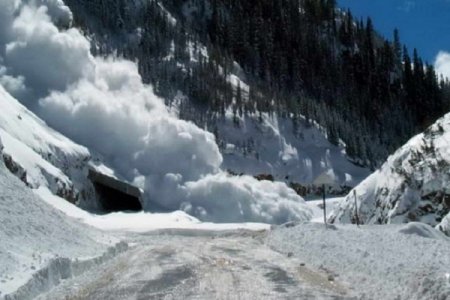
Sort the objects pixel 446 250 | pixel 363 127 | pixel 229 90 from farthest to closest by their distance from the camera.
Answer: pixel 363 127 < pixel 229 90 < pixel 446 250

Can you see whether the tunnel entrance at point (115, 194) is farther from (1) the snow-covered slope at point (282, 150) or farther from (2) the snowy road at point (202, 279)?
(2) the snowy road at point (202, 279)

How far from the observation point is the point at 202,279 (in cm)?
1584

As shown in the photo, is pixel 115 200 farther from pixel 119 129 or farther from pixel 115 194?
pixel 119 129

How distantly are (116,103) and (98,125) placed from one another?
12.2 ft

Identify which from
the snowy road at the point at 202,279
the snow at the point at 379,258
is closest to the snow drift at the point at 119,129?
the snow at the point at 379,258

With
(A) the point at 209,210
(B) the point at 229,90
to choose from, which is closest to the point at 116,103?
(A) the point at 209,210

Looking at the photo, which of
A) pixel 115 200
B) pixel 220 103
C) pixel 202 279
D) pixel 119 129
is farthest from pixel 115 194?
pixel 202 279

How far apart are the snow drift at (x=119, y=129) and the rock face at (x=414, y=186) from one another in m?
20.7

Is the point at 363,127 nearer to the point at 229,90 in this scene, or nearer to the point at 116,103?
the point at 229,90

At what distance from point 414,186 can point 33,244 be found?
2167 cm

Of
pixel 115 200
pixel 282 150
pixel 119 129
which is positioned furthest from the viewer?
pixel 282 150

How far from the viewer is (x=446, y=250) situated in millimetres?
18125

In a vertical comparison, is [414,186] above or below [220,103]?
below

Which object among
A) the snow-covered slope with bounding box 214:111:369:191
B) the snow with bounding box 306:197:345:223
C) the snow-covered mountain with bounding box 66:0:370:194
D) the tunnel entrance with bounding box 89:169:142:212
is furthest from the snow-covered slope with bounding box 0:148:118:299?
the snow-covered slope with bounding box 214:111:369:191
